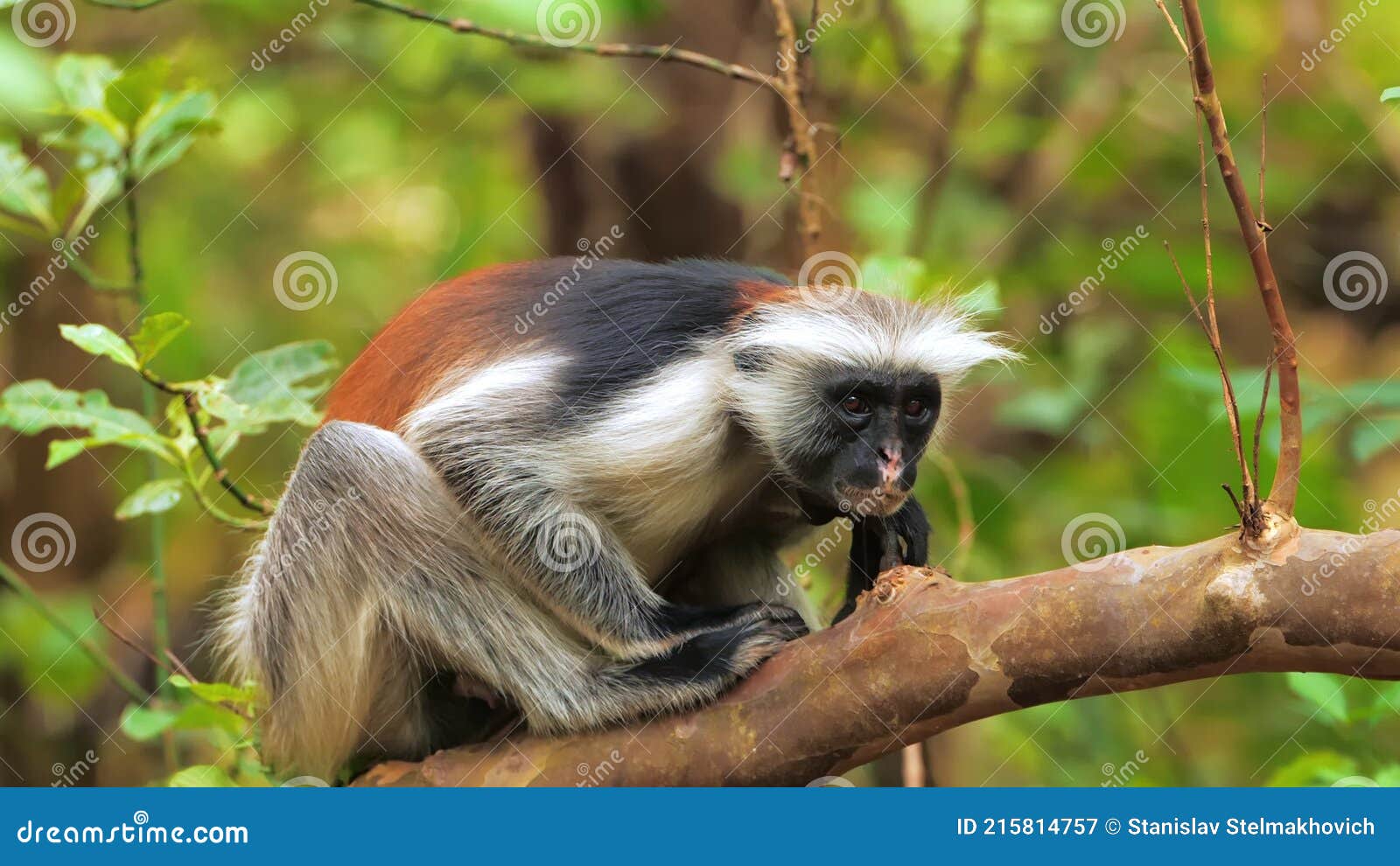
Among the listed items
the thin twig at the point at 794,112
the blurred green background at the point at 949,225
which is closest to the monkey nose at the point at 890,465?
the thin twig at the point at 794,112

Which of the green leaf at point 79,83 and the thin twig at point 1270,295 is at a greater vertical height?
the green leaf at point 79,83

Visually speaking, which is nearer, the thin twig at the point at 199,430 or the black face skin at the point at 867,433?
the black face skin at the point at 867,433

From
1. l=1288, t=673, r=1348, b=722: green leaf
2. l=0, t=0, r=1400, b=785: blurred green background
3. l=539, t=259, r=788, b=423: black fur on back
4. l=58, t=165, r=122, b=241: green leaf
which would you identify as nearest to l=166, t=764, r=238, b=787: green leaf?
l=539, t=259, r=788, b=423: black fur on back

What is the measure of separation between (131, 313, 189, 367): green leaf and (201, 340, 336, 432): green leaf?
1.62ft

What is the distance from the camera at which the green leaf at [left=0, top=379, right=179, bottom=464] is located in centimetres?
543

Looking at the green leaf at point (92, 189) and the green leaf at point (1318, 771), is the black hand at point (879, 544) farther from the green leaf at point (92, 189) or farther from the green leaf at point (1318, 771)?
the green leaf at point (92, 189)

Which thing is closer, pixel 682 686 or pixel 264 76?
pixel 682 686

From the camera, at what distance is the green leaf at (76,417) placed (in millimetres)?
5434

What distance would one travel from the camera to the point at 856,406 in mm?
5176

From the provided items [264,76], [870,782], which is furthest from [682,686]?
[264,76]

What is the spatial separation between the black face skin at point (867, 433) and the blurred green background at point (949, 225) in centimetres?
295

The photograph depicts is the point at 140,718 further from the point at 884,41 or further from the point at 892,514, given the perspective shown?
the point at 884,41

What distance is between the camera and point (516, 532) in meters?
5.06

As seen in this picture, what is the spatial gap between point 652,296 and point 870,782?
163 inches
